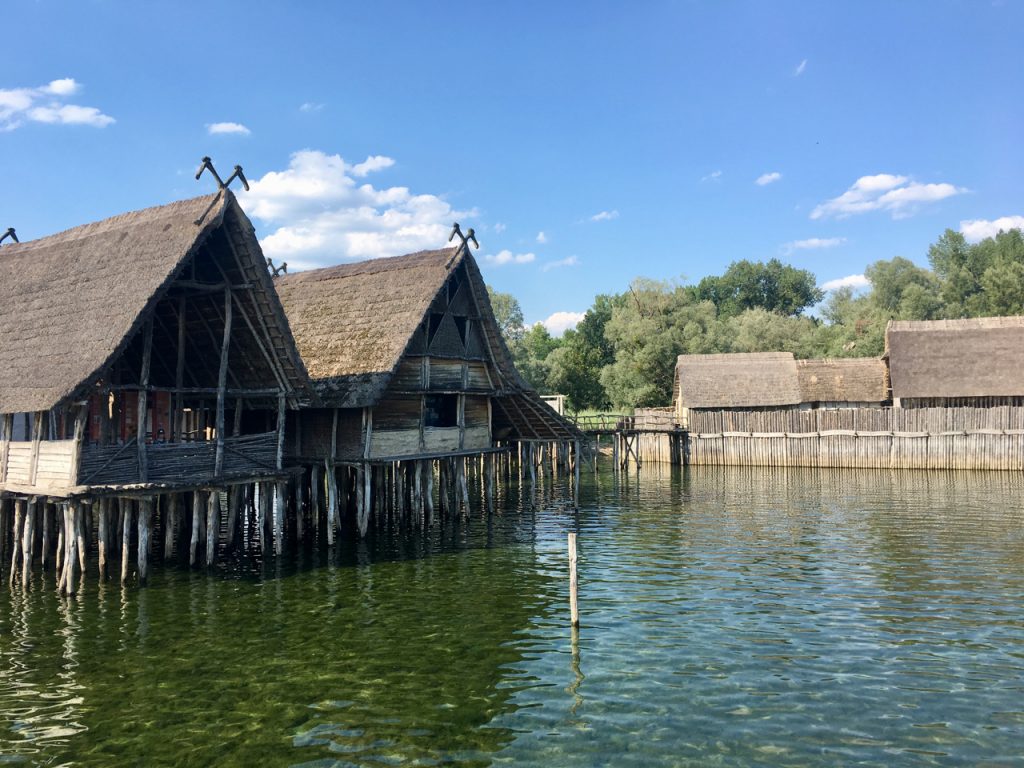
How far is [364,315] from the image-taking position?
21.0 meters

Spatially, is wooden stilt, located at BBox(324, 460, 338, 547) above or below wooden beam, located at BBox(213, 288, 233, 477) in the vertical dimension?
below

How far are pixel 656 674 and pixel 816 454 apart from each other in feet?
88.8

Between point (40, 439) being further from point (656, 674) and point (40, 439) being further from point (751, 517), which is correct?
point (751, 517)

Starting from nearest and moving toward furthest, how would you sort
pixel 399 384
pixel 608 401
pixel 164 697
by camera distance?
pixel 164 697, pixel 399 384, pixel 608 401

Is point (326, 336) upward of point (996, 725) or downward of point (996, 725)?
upward

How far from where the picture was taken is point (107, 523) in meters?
15.6

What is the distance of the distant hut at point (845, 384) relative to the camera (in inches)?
1448

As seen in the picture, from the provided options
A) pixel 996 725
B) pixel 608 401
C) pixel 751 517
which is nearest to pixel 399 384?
pixel 751 517

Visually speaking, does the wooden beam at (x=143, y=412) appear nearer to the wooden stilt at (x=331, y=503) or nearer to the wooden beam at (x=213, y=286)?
the wooden beam at (x=213, y=286)

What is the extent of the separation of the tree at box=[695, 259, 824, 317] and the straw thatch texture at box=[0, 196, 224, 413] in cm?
7337

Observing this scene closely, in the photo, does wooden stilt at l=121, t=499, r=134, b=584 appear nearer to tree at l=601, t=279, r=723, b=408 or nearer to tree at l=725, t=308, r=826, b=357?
tree at l=601, t=279, r=723, b=408

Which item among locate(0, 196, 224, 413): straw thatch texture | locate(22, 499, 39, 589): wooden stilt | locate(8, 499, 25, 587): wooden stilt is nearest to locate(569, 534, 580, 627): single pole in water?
locate(0, 196, 224, 413): straw thatch texture

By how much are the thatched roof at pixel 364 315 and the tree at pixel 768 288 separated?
65.6 metres

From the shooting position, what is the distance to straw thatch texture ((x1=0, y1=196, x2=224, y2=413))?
44.0ft
